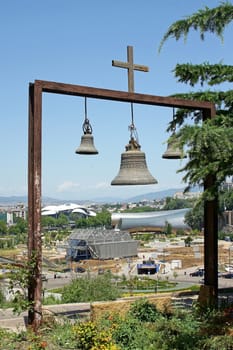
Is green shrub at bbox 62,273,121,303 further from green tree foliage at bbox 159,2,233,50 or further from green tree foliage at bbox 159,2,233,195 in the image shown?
green tree foliage at bbox 159,2,233,50

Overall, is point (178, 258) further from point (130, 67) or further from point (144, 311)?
point (130, 67)

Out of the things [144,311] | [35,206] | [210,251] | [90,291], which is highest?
[35,206]

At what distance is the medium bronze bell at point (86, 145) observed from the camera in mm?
6957

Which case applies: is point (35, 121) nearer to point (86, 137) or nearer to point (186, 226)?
point (86, 137)

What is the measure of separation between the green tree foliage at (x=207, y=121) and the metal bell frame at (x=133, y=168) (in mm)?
849

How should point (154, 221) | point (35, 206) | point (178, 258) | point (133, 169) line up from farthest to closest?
point (154, 221), point (178, 258), point (133, 169), point (35, 206)

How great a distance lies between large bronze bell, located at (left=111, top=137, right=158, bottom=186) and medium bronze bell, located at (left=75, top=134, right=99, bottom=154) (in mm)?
473

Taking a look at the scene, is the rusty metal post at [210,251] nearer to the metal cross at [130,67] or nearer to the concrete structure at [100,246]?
the metal cross at [130,67]

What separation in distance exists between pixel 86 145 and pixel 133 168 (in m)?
0.75

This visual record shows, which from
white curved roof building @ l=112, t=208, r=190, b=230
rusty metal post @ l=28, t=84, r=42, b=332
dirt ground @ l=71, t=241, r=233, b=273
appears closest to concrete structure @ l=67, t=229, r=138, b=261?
dirt ground @ l=71, t=241, r=233, b=273

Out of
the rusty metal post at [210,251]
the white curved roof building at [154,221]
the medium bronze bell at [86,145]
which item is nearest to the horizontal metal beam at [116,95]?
the rusty metal post at [210,251]

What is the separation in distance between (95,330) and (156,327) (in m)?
1.13

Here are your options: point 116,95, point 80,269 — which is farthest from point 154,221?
point 116,95

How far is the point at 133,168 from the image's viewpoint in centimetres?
692
